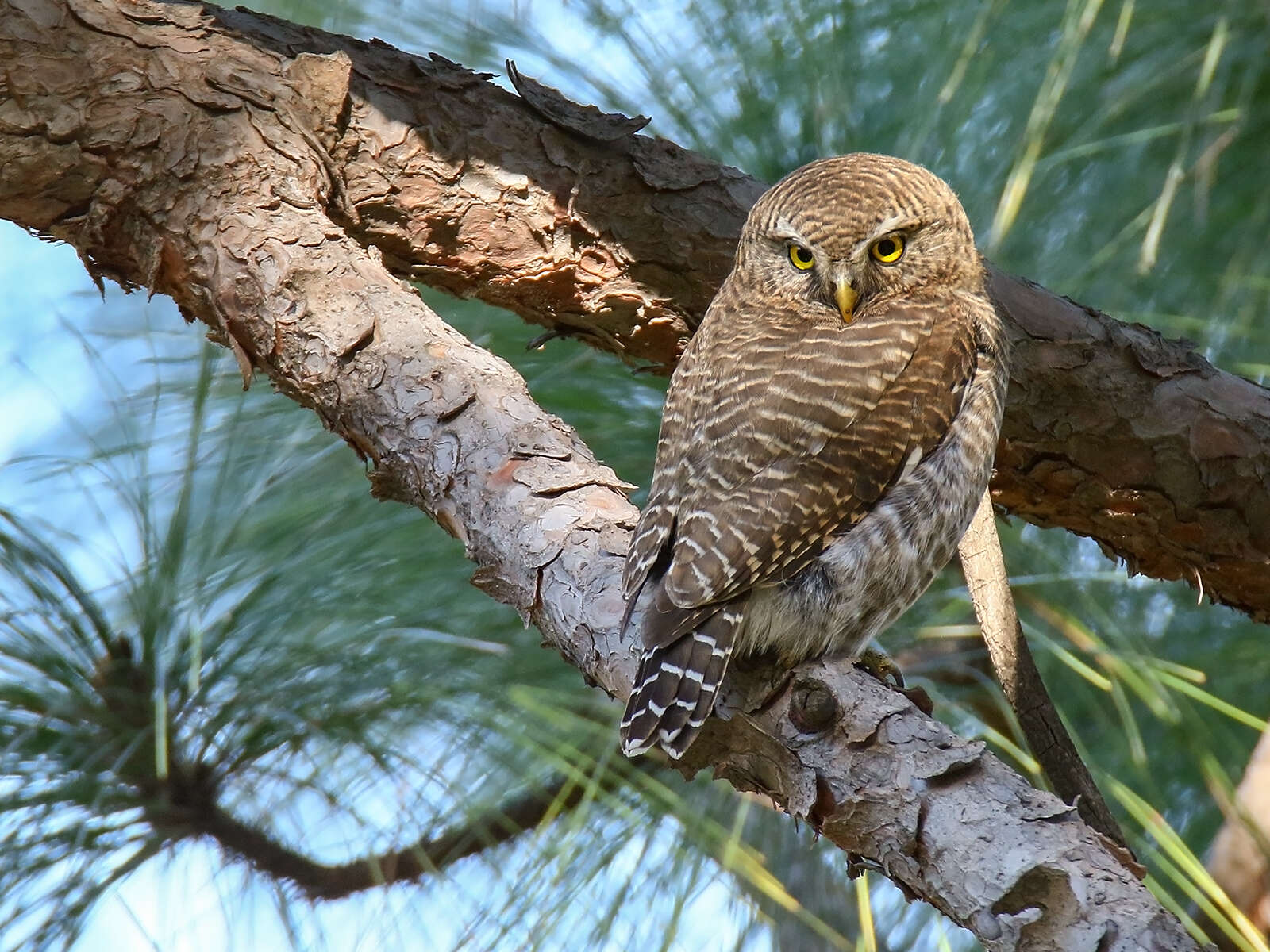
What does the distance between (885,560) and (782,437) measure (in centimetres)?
26

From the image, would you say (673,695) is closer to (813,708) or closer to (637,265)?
(813,708)

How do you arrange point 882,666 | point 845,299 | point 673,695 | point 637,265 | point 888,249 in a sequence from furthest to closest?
1. point 637,265
2. point 888,249
3. point 845,299
4. point 882,666
5. point 673,695

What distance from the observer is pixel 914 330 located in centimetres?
224

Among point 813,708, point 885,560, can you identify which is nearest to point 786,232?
point 885,560

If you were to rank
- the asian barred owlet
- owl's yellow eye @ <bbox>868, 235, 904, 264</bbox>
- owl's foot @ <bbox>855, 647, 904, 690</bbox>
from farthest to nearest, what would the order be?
owl's yellow eye @ <bbox>868, 235, 904, 264</bbox>
owl's foot @ <bbox>855, 647, 904, 690</bbox>
the asian barred owlet

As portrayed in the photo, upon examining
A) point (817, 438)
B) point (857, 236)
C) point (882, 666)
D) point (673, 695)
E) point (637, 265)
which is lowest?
point (882, 666)

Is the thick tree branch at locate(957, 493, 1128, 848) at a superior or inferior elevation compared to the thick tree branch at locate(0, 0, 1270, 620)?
inferior

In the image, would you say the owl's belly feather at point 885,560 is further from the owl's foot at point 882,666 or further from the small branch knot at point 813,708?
the small branch knot at point 813,708

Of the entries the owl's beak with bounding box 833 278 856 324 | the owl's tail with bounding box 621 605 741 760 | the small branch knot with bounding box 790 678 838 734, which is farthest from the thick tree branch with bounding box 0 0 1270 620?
the small branch knot with bounding box 790 678 838 734

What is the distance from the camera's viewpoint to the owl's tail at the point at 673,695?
1.64m

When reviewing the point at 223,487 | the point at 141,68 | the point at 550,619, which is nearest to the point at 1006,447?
the point at 550,619

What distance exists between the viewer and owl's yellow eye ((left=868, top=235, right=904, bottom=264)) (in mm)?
2395

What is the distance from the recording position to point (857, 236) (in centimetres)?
234

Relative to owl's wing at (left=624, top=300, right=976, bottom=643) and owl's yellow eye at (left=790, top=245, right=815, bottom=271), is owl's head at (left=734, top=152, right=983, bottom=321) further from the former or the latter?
owl's wing at (left=624, top=300, right=976, bottom=643)
